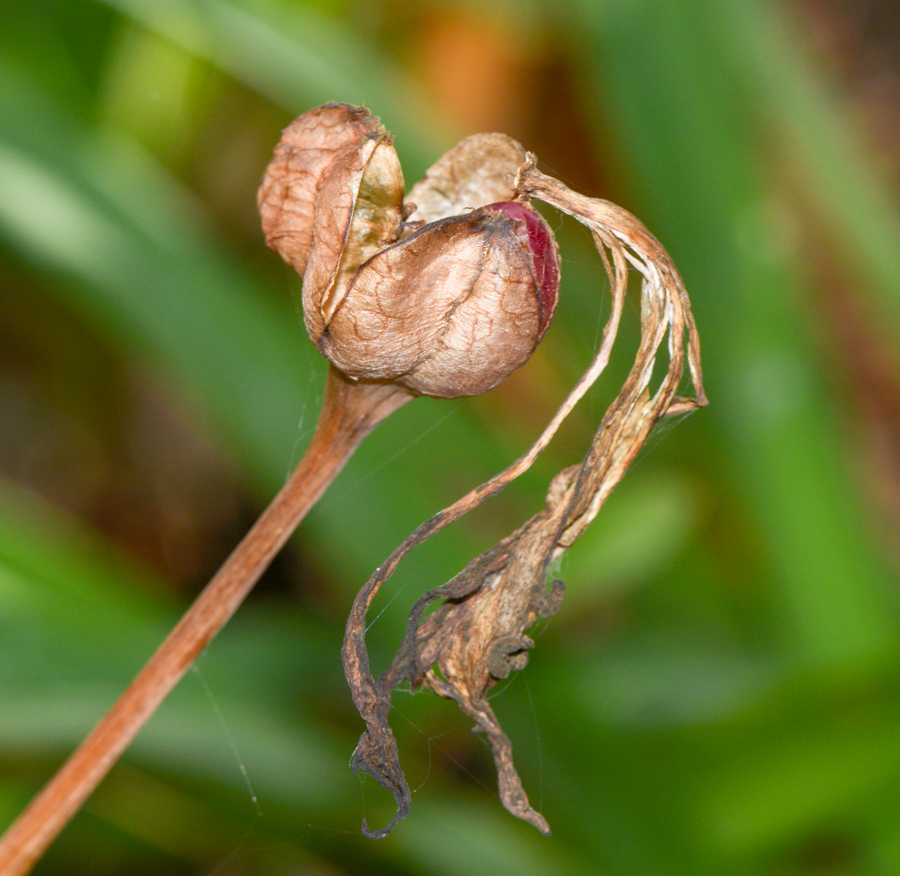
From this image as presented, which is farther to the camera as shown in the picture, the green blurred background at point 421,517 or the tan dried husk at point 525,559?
the green blurred background at point 421,517

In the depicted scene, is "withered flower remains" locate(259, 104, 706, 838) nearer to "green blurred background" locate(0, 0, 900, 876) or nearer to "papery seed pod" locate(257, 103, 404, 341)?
"papery seed pod" locate(257, 103, 404, 341)

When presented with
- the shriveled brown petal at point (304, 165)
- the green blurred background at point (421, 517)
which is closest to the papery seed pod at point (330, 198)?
the shriveled brown petal at point (304, 165)

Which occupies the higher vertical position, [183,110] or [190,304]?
[183,110]

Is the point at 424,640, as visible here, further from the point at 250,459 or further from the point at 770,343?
the point at 770,343

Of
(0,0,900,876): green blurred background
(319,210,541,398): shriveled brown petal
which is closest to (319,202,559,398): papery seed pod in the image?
(319,210,541,398): shriveled brown petal

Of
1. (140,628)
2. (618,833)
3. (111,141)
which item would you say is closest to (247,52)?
(111,141)

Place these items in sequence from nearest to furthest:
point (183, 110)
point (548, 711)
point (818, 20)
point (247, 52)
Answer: point (548, 711) → point (247, 52) → point (183, 110) → point (818, 20)

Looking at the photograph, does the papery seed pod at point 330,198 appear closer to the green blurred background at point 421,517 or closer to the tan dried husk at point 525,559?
the tan dried husk at point 525,559

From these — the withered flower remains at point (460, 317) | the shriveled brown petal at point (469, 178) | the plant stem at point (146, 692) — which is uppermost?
the shriveled brown petal at point (469, 178)
